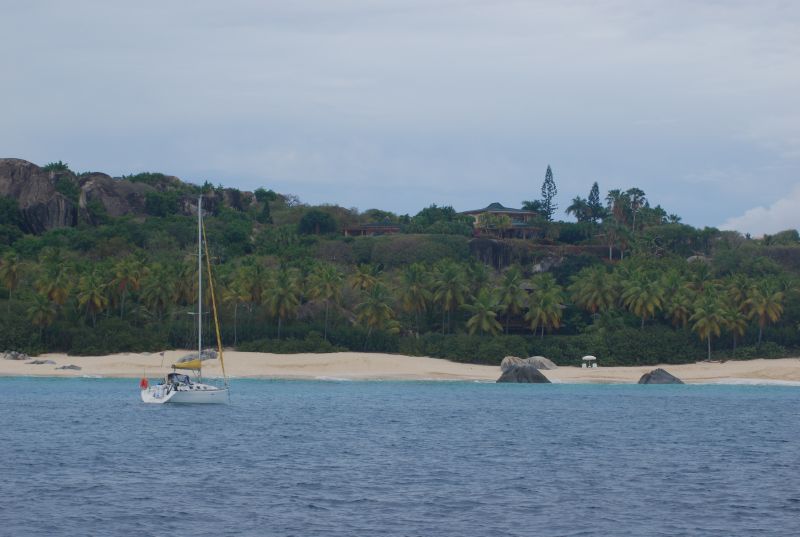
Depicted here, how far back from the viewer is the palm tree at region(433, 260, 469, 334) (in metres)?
102

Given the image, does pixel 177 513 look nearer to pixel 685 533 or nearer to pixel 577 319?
pixel 685 533

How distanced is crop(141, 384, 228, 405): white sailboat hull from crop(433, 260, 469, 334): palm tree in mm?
39642

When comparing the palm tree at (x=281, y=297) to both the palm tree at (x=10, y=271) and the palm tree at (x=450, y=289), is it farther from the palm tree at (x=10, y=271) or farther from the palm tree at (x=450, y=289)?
the palm tree at (x=10, y=271)

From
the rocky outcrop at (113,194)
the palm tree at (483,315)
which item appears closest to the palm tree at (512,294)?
the palm tree at (483,315)

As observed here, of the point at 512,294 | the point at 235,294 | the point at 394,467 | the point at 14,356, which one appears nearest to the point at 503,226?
the point at 512,294

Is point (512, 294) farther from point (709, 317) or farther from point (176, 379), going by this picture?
point (176, 379)

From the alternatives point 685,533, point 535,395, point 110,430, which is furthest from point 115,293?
point 685,533

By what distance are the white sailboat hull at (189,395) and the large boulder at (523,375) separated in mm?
33534

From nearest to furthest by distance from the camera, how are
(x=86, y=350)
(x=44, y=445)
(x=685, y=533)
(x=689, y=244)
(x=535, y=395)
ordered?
1. (x=685, y=533)
2. (x=44, y=445)
3. (x=535, y=395)
4. (x=86, y=350)
5. (x=689, y=244)

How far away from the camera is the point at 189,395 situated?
65.0 metres

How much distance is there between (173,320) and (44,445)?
5099cm

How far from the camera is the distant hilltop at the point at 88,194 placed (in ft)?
472

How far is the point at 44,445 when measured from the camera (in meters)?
45.9

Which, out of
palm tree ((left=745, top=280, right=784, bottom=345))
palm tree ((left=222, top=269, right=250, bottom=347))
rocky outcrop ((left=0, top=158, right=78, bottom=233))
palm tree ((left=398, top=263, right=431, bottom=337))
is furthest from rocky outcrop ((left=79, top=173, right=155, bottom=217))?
palm tree ((left=745, top=280, right=784, bottom=345))
